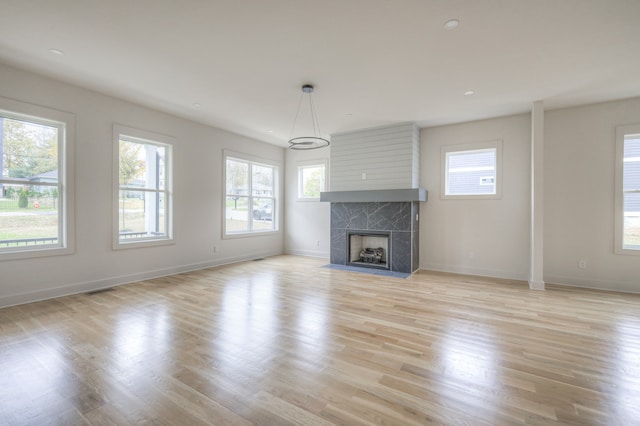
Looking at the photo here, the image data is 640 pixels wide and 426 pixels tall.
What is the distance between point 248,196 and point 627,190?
6975 millimetres

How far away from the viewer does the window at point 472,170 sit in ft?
17.7

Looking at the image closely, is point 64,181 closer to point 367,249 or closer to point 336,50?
point 336,50

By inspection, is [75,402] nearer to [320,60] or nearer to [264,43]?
[264,43]

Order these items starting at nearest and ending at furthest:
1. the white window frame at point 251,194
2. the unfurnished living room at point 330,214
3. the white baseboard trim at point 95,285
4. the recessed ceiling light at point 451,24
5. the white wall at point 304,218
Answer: the unfurnished living room at point 330,214 < the recessed ceiling light at point 451,24 < the white baseboard trim at point 95,285 < the white window frame at point 251,194 < the white wall at point 304,218

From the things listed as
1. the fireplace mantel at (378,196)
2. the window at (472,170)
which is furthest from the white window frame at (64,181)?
the window at (472,170)

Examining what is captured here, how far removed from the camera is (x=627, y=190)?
14.7 ft

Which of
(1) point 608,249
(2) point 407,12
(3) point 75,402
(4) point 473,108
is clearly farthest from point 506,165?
(3) point 75,402

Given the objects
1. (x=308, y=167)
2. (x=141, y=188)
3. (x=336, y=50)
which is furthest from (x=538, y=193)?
(x=141, y=188)

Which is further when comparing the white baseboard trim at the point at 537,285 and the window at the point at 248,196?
the window at the point at 248,196

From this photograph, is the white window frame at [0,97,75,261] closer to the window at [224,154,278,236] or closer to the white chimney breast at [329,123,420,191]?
the window at [224,154,278,236]

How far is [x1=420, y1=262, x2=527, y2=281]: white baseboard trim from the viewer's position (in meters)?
5.25

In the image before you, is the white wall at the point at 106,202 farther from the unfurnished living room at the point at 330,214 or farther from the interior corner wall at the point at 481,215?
the interior corner wall at the point at 481,215

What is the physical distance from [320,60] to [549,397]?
11.9ft

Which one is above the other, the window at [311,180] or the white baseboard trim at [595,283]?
the window at [311,180]
